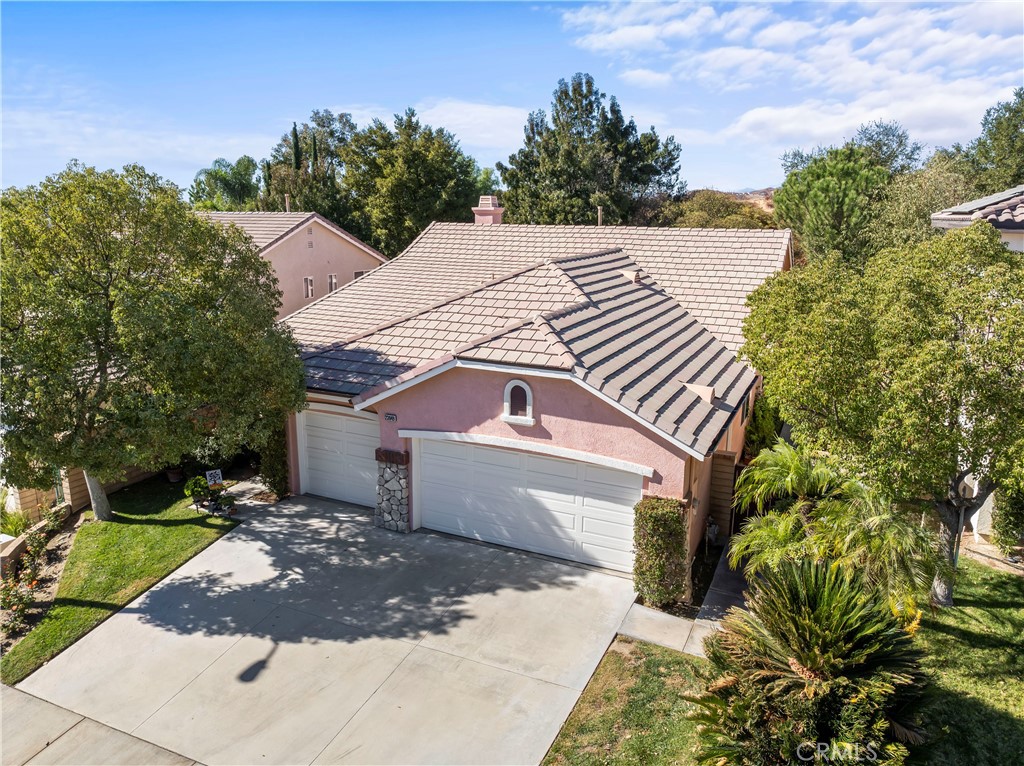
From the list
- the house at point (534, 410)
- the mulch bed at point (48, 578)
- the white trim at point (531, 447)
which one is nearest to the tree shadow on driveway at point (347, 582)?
the house at point (534, 410)

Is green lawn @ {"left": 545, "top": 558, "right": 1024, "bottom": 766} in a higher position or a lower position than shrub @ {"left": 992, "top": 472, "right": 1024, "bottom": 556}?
lower

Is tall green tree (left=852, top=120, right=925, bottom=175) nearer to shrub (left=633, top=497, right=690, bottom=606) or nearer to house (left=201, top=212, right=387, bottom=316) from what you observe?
house (left=201, top=212, right=387, bottom=316)

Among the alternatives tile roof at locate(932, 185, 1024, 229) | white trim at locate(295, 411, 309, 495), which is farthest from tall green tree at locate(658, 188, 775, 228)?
white trim at locate(295, 411, 309, 495)

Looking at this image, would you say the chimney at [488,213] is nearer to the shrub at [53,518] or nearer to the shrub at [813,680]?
the shrub at [53,518]

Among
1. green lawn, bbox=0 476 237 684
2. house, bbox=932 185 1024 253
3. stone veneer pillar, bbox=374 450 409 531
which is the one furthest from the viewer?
stone veneer pillar, bbox=374 450 409 531

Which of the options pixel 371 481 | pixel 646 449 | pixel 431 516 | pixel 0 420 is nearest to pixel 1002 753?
pixel 646 449
